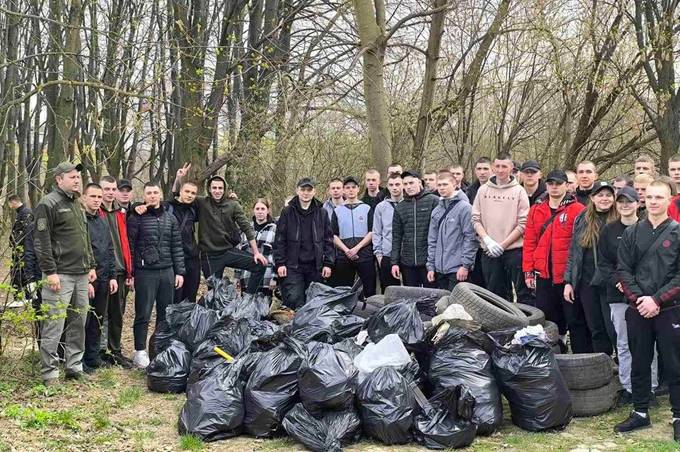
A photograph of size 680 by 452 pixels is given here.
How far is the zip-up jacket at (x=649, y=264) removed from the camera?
5096 mm

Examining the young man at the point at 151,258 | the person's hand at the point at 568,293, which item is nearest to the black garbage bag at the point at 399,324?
the person's hand at the point at 568,293

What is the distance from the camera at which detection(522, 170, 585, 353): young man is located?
663 cm

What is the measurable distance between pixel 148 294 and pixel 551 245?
4.16 m

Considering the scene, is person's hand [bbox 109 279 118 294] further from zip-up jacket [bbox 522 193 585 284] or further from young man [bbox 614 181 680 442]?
young man [bbox 614 181 680 442]

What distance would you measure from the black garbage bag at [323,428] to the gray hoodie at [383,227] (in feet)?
10.9

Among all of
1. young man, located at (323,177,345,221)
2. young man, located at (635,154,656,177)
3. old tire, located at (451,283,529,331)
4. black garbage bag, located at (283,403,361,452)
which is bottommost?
black garbage bag, located at (283,403,361,452)

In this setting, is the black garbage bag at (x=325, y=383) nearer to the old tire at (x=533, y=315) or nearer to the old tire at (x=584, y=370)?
the old tire at (x=584, y=370)

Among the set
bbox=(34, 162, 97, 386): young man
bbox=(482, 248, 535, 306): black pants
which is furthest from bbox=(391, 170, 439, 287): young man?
bbox=(34, 162, 97, 386): young man

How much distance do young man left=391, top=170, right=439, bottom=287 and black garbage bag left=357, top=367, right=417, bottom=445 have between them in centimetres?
280

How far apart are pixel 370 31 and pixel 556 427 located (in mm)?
6765

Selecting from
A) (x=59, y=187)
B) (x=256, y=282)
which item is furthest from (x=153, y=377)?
(x=256, y=282)

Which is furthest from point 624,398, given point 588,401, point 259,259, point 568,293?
point 259,259

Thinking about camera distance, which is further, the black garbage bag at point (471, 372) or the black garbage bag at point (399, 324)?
the black garbage bag at point (399, 324)

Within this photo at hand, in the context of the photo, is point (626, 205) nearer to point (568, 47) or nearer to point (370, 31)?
point (370, 31)
